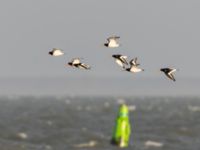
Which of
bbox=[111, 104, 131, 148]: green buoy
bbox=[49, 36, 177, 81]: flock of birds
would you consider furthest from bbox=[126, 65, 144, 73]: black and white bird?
bbox=[111, 104, 131, 148]: green buoy

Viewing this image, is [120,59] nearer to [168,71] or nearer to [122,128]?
[168,71]

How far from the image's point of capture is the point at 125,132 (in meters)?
59.0

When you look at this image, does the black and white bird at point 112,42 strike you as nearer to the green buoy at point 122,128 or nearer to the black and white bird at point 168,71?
the black and white bird at point 168,71

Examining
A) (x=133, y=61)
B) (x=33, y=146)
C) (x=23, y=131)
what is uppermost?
(x=23, y=131)

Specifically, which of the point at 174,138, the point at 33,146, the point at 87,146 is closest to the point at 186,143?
the point at 174,138

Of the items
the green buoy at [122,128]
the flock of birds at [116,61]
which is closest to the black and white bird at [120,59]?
the flock of birds at [116,61]

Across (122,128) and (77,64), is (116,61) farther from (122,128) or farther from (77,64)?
(122,128)

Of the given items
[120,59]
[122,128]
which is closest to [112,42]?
[120,59]

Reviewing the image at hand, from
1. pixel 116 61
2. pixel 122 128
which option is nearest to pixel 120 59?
pixel 116 61

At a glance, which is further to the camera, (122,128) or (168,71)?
(122,128)

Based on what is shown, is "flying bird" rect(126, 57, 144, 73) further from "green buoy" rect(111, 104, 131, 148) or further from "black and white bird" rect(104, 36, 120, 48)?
"green buoy" rect(111, 104, 131, 148)

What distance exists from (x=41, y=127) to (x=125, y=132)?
19251 millimetres

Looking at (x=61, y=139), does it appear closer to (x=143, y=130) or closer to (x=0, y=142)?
(x=0, y=142)

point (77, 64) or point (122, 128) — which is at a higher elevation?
point (122, 128)
